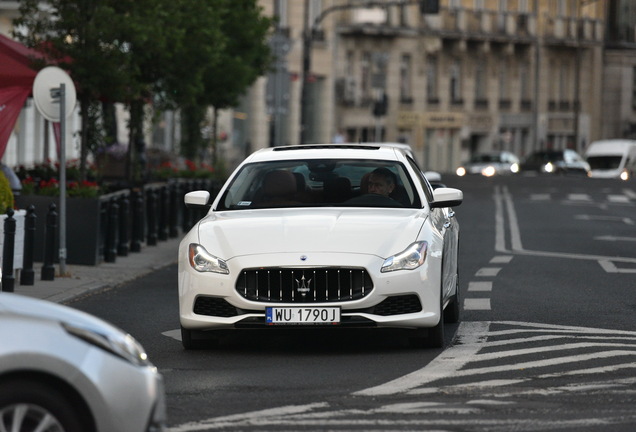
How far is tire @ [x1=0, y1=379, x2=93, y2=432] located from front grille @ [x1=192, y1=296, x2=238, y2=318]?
5.14 m

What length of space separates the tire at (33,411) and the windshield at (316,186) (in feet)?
21.0

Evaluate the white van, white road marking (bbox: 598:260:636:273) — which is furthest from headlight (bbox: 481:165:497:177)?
white road marking (bbox: 598:260:636:273)

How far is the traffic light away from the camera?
1839 inches

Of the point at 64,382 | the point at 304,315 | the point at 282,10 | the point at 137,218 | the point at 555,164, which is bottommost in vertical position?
the point at 555,164

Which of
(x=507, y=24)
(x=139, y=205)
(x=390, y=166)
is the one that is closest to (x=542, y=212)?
(x=139, y=205)

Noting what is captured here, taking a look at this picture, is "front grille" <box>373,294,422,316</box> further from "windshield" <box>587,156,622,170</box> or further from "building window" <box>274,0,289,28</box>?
"windshield" <box>587,156,622,170</box>

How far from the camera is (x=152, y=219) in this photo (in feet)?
86.2

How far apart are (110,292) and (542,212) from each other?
2115 centimetres

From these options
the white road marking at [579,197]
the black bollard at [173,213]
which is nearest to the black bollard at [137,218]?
the black bollard at [173,213]

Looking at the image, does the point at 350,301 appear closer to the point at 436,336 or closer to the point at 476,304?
the point at 436,336

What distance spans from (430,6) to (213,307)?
117ft

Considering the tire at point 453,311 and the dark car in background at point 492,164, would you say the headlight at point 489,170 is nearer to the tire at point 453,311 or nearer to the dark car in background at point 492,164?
the dark car in background at point 492,164

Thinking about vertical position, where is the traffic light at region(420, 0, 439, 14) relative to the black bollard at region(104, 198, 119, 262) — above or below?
above

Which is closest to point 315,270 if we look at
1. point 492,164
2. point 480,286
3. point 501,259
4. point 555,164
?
point 480,286
